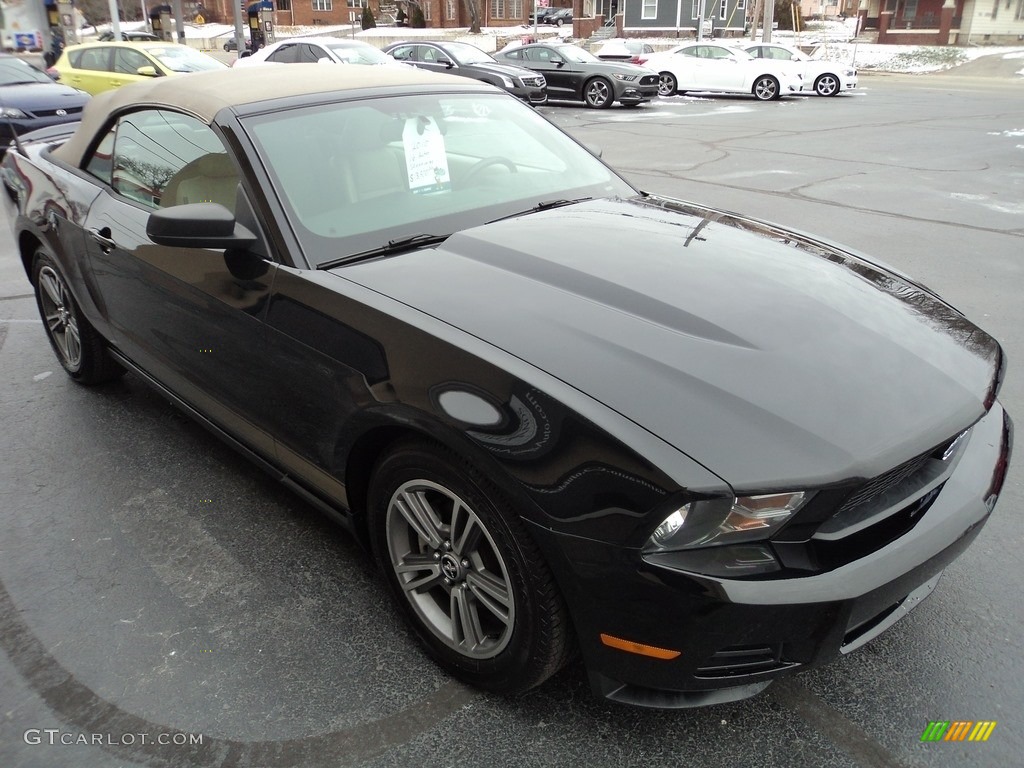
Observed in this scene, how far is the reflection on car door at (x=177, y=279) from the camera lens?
2750 mm

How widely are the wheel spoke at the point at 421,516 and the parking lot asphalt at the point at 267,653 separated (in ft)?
1.44

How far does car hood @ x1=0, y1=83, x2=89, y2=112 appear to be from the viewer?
10.9 metres

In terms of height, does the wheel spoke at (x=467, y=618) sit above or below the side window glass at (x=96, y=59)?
below

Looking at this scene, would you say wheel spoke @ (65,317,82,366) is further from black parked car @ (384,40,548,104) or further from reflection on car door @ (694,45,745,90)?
reflection on car door @ (694,45,745,90)

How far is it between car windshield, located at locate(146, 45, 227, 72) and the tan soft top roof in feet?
37.5

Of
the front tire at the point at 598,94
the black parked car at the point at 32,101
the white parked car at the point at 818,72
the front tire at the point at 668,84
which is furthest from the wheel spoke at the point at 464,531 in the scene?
the white parked car at the point at 818,72

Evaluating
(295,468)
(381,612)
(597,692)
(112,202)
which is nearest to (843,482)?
(597,692)

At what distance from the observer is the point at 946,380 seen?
7.04 ft

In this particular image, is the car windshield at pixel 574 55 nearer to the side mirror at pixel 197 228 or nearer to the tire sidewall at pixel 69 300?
the tire sidewall at pixel 69 300

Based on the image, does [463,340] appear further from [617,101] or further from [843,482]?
[617,101]

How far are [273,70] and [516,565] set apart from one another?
2444 millimetres

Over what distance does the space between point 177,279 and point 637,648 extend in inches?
83.9

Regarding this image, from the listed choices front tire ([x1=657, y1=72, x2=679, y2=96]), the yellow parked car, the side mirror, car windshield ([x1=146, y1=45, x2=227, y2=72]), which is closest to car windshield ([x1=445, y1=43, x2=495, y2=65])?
car windshield ([x1=146, y1=45, x2=227, y2=72])

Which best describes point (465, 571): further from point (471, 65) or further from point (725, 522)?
point (471, 65)
